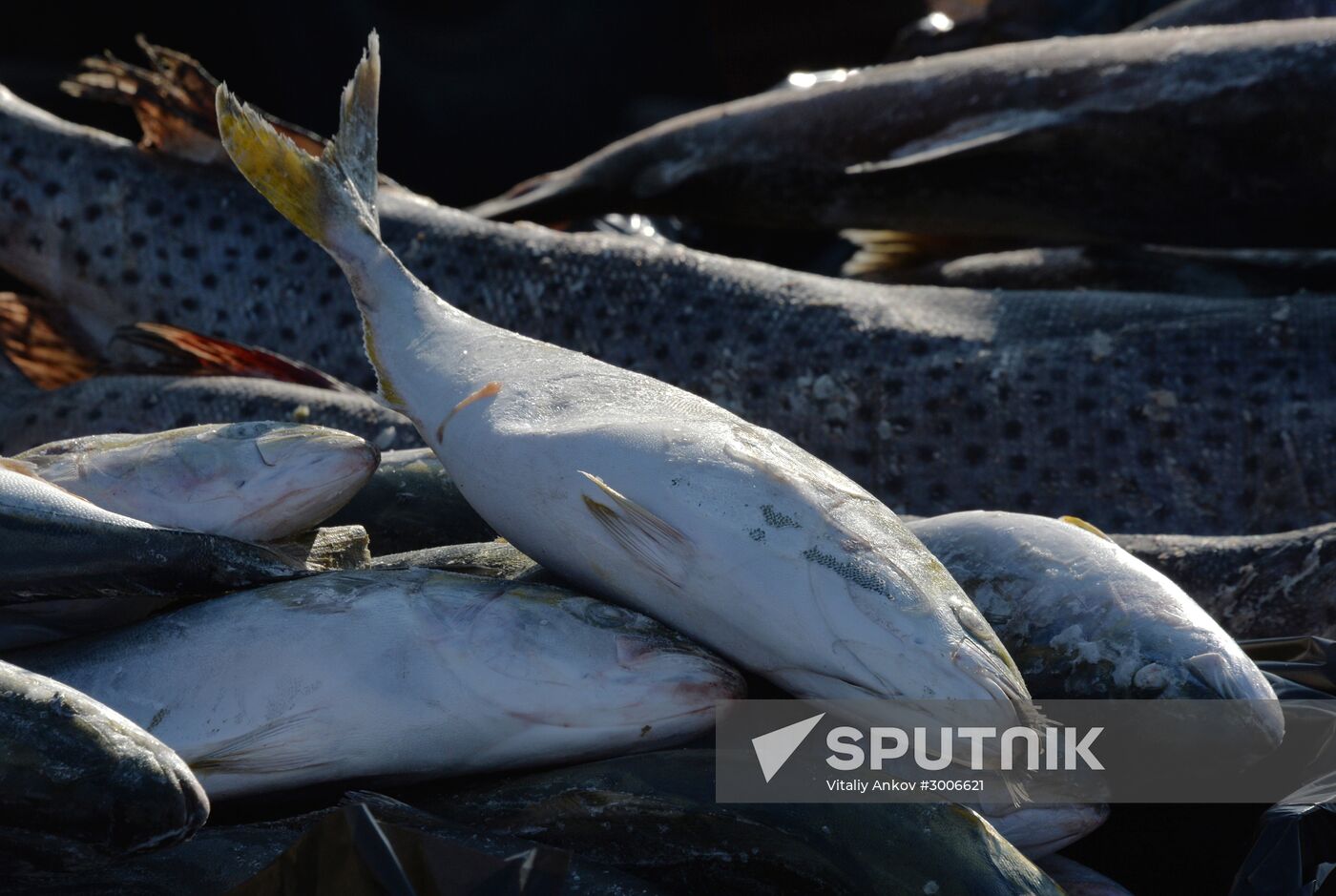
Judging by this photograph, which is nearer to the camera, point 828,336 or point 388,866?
point 388,866

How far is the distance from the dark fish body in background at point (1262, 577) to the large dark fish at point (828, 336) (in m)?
0.68

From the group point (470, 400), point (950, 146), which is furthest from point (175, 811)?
point (950, 146)

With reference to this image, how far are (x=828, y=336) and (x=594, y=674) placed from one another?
6.00 feet

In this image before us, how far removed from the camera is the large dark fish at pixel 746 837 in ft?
4.11

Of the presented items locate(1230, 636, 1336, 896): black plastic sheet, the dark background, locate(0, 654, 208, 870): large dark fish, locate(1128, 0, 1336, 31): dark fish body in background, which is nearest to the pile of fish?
locate(0, 654, 208, 870): large dark fish

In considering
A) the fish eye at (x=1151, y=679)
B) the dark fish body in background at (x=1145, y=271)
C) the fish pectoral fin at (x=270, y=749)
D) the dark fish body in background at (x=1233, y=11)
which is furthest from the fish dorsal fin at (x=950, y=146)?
the fish pectoral fin at (x=270, y=749)

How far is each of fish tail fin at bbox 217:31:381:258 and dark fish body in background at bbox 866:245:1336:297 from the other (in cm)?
205

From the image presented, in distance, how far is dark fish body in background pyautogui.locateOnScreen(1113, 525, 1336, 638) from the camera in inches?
82.5

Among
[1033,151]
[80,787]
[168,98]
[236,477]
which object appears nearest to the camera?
[80,787]

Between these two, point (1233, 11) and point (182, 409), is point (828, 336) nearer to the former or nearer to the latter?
point (182, 409)

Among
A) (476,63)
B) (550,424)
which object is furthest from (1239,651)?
(476,63)

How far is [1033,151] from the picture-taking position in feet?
11.4

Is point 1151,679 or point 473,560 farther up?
point 473,560

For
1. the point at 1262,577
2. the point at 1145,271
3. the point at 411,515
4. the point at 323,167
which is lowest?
the point at 1262,577
